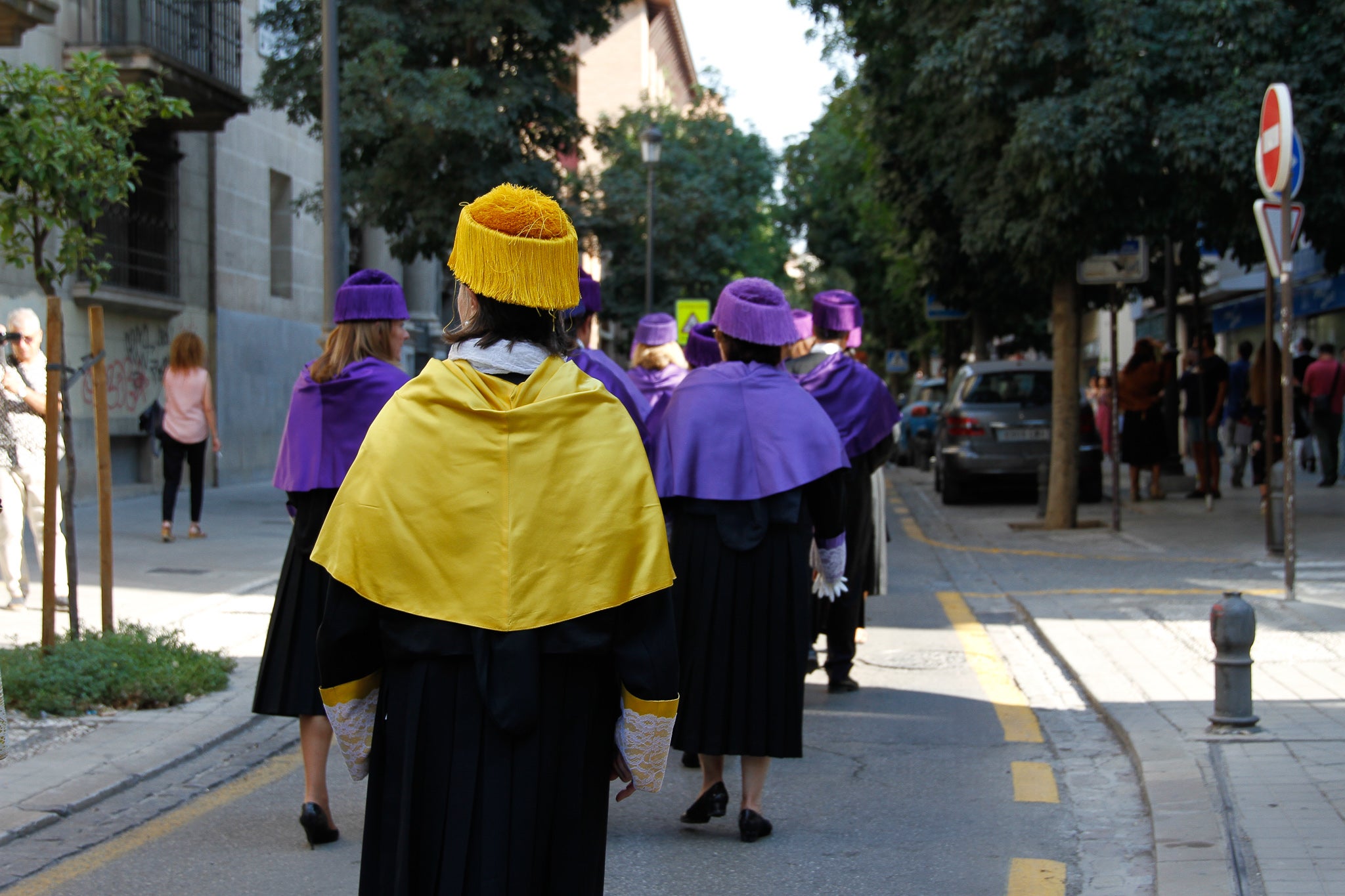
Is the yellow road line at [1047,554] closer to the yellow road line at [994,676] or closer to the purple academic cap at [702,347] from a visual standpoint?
the yellow road line at [994,676]

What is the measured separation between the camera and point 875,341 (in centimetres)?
5744

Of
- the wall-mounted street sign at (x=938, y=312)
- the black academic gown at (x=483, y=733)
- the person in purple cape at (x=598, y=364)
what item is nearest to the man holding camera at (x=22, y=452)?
the person in purple cape at (x=598, y=364)

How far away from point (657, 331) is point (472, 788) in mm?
6129

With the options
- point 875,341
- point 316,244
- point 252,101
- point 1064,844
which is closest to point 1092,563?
point 1064,844

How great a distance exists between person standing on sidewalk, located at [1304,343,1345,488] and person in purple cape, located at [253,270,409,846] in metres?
18.5

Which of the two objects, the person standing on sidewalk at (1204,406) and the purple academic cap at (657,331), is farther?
the person standing on sidewalk at (1204,406)

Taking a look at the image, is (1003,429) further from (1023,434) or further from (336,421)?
(336,421)

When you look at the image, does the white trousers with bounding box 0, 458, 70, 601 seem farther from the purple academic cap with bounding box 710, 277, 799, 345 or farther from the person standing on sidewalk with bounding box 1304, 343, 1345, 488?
the person standing on sidewalk with bounding box 1304, 343, 1345, 488

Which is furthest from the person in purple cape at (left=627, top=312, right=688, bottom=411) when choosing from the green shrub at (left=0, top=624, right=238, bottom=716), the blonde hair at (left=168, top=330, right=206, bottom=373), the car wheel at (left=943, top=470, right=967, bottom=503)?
the car wheel at (left=943, top=470, right=967, bottom=503)

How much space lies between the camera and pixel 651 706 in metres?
2.80

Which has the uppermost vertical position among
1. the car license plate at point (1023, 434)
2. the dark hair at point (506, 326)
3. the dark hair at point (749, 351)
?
the dark hair at point (749, 351)

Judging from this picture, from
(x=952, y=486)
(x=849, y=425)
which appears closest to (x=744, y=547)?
(x=849, y=425)

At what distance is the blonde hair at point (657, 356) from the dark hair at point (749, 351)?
324cm

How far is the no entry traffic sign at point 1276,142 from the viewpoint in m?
9.23
